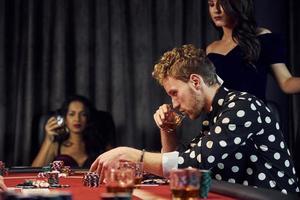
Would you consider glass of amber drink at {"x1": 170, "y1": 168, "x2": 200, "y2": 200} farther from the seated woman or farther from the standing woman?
the seated woman

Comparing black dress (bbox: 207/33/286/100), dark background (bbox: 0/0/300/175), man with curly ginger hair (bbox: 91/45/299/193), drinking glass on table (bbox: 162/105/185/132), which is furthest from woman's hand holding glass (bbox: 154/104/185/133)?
dark background (bbox: 0/0/300/175)

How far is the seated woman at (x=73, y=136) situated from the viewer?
4352 mm

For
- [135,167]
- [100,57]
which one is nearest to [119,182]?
[135,167]

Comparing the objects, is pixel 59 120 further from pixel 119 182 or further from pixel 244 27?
pixel 119 182

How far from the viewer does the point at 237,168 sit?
93.4 inches

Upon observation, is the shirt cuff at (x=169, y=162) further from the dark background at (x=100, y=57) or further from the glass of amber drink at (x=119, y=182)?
the dark background at (x=100, y=57)

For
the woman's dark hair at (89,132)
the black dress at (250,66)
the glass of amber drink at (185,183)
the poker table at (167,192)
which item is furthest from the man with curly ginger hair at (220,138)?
the woman's dark hair at (89,132)

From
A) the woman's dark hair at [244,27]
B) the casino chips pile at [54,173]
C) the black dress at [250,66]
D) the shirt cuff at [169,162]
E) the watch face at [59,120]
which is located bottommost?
the casino chips pile at [54,173]

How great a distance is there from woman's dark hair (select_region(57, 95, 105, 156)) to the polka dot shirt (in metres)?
2.02

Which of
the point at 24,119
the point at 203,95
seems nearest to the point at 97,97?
the point at 24,119

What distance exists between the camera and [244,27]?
11.0ft

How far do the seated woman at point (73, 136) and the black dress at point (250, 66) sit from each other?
49.9 inches

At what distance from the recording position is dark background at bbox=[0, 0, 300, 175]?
4.61 m

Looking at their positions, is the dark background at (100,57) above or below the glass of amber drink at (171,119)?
above
